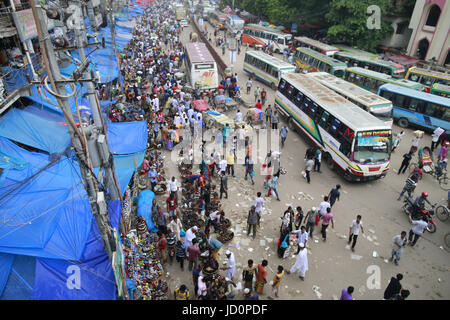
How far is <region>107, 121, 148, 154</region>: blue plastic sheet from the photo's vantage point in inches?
437

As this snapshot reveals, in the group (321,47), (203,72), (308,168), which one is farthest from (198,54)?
(308,168)

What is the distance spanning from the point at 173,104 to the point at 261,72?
34.2 feet

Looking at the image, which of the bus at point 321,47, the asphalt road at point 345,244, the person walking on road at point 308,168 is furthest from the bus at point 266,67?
the person walking on road at point 308,168

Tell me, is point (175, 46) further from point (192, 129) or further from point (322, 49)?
point (192, 129)

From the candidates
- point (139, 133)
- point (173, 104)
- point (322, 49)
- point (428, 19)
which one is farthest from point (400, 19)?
point (139, 133)

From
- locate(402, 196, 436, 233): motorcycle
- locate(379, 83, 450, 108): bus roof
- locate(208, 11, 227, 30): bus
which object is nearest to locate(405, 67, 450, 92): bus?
locate(379, 83, 450, 108): bus roof

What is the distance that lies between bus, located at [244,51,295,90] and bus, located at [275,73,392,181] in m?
6.10

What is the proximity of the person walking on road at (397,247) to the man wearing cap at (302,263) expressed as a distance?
2563 mm

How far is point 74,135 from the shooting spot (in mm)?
5477

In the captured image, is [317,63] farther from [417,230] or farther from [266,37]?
[417,230]

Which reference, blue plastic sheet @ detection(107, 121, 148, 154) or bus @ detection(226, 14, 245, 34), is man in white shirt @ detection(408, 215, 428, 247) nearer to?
blue plastic sheet @ detection(107, 121, 148, 154)

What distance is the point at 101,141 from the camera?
6.46 metres

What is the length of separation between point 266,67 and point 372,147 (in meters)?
13.9

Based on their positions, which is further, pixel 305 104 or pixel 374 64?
pixel 374 64
